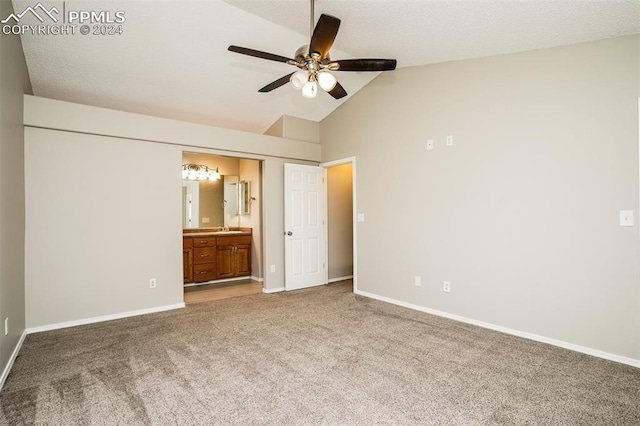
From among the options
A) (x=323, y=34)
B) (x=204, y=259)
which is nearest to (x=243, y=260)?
(x=204, y=259)

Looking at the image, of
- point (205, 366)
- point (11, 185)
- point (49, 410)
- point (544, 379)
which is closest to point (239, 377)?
point (205, 366)

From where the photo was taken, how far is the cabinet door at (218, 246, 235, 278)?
5.75m

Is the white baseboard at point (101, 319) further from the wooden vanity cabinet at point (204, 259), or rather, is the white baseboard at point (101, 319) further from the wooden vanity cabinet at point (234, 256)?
the wooden vanity cabinet at point (234, 256)

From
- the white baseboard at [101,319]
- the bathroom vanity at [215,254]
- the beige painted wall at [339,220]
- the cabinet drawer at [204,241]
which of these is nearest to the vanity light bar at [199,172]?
the bathroom vanity at [215,254]

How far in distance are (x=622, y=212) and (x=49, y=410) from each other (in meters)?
4.31

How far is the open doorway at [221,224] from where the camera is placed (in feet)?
18.1

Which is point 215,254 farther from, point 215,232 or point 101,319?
point 101,319

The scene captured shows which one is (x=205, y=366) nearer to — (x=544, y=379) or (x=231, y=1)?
(x=544, y=379)

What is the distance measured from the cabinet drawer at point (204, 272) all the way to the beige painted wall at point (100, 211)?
1363mm

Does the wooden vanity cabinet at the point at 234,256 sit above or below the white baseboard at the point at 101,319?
above

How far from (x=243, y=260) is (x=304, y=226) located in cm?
160

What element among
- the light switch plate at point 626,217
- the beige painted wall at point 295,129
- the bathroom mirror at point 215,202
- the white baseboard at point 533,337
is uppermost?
the beige painted wall at point 295,129

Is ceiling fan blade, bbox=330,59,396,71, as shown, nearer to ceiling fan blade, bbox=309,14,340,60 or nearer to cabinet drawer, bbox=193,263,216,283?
ceiling fan blade, bbox=309,14,340,60

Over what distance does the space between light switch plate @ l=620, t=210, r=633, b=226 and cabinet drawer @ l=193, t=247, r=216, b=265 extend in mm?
5357
